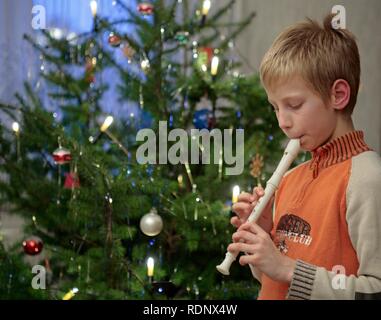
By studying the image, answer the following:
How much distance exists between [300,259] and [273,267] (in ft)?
0.13

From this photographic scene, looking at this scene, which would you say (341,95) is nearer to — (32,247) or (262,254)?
(262,254)

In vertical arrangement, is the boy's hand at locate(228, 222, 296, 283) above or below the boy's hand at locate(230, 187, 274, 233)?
below

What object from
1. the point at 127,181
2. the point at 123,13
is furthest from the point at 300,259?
the point at 123,13

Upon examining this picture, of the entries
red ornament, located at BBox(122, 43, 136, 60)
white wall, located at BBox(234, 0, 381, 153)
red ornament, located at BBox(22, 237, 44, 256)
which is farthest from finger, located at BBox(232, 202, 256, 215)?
red ornament, located at BBox(122, 43, 136, 60)

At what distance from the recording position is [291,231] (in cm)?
74

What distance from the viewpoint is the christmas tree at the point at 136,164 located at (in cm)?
133

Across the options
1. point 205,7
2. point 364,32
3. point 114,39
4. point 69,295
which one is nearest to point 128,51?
point 114,39

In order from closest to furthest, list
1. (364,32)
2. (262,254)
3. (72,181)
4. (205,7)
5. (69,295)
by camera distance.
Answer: (262,254)
(364,32)
(69,295)
(72,181)
(205,7)

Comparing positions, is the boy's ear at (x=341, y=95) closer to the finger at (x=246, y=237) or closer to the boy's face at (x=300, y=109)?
the boy's face at (x=300, y=109)

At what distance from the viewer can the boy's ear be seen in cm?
72

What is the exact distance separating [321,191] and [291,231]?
53 millimetres

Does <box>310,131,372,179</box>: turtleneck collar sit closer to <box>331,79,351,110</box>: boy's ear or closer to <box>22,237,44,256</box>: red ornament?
<box>331,79,351,110</box>: boy's ear

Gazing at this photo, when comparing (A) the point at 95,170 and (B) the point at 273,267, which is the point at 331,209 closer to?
(B) the point at 273,267
